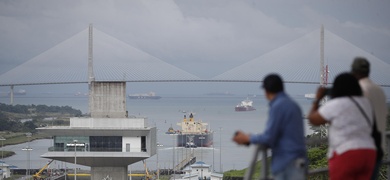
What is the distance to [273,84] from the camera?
408 cm

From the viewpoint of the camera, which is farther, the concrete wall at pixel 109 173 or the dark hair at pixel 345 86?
the concrete wall at pixel 109 173

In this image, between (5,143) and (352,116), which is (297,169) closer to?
(352,116)

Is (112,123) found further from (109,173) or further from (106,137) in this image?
(109,173)

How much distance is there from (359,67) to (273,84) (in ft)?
2.59

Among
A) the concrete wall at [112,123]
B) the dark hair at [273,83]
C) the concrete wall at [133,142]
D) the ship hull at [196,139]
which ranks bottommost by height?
the ship hull at [196,139]

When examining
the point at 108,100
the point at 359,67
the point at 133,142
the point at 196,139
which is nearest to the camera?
the point at 359,67

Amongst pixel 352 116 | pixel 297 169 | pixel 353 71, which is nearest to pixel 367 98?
pixel 353 71

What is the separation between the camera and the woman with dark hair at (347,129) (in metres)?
4.16

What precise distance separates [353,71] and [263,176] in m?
1.03

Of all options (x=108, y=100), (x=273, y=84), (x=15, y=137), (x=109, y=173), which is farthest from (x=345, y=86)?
(x=15, y=137)

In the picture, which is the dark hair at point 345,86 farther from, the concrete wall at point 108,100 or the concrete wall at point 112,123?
the concrete wall at point 108,100

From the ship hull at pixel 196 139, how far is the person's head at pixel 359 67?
80193 mm

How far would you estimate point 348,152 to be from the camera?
416cm

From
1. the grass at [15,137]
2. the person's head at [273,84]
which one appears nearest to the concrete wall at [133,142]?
the person's head at [273,84]
